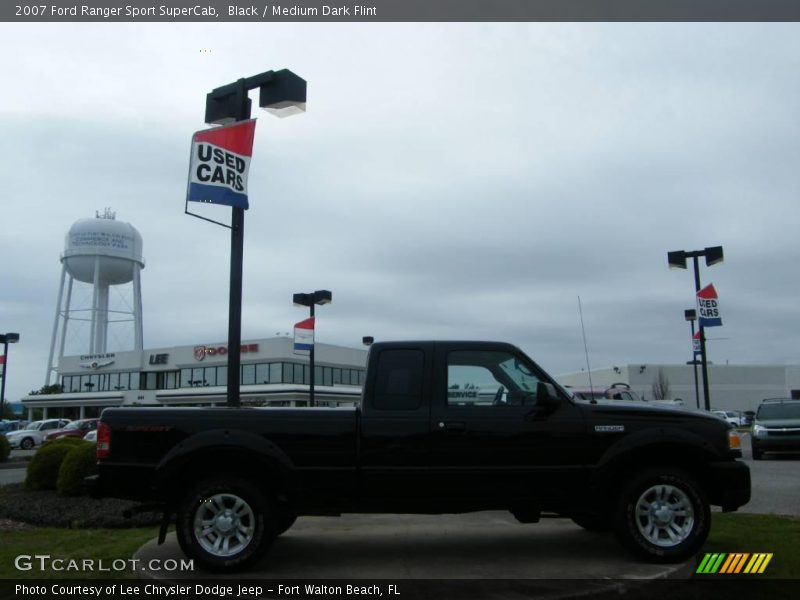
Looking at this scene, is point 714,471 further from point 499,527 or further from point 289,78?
point 289,78

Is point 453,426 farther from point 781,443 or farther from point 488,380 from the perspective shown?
point 781,443

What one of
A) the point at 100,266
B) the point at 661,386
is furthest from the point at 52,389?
the point at 661,386

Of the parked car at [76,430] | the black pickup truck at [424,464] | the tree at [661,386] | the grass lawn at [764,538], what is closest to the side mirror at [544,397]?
the black pickup truck at [424,464]

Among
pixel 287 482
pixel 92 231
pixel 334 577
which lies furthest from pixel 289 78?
pixel 92 231

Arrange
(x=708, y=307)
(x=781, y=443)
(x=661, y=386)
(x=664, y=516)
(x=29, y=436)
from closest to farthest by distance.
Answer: (x=664, y=516) < (x=781, y=443) < (x=708, y=307) < (x=29, y=436) < (x=661, y=386)

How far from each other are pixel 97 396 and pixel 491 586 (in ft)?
233

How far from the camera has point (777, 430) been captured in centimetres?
1955

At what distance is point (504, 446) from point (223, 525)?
8.25ft

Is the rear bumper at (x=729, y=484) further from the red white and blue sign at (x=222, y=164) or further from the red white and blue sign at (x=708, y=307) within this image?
the red white and blue sign at (x=708, y=307)

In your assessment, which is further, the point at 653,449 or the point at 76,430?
the point at 76,430

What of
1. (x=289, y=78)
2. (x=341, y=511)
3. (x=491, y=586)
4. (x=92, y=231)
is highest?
(x=92, y=231)

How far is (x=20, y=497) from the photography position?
11.8 metres

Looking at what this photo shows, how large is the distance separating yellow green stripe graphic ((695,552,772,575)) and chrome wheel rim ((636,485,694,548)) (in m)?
0.31

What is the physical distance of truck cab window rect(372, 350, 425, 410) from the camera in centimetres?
681
